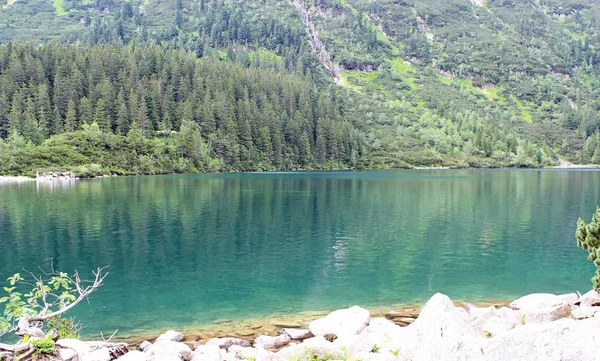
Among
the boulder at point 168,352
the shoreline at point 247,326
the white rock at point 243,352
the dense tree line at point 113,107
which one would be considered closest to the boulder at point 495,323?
the shoreline at point 247,326

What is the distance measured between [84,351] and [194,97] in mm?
188219

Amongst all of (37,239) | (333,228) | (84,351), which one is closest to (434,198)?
(333,228)

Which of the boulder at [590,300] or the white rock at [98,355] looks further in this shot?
the boulder at [590,300]

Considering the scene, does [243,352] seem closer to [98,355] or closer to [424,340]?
[98,355]

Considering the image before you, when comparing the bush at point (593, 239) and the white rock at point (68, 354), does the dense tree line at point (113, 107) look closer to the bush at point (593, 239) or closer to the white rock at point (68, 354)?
the white rock at point (68, 354)

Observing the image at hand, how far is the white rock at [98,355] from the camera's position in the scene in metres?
14.4

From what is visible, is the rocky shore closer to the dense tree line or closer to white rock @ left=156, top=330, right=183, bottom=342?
white rock @ left=156, top=330, right=183, bottom=342

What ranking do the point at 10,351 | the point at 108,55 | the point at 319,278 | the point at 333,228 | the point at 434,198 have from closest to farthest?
1. the point at 10,351
2. the point at 319,278
3. the point at 333,228
4. the point at 434,198
5. the point at 108,55

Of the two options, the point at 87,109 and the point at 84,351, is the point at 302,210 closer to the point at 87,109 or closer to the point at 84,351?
the point at 84,351

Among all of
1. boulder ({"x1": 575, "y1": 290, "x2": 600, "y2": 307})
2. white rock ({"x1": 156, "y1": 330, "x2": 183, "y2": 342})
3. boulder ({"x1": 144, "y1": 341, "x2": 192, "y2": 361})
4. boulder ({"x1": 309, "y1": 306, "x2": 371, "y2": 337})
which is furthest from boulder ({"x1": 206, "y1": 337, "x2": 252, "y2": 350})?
boulder ({"x1": 575, "y1": 290, "x2": 600, "y2": 307})

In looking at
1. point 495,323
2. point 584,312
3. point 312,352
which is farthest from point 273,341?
point 584,312

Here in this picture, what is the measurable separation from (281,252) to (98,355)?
1007 inches

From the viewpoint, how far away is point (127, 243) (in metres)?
42.2

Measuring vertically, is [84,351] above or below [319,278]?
above
